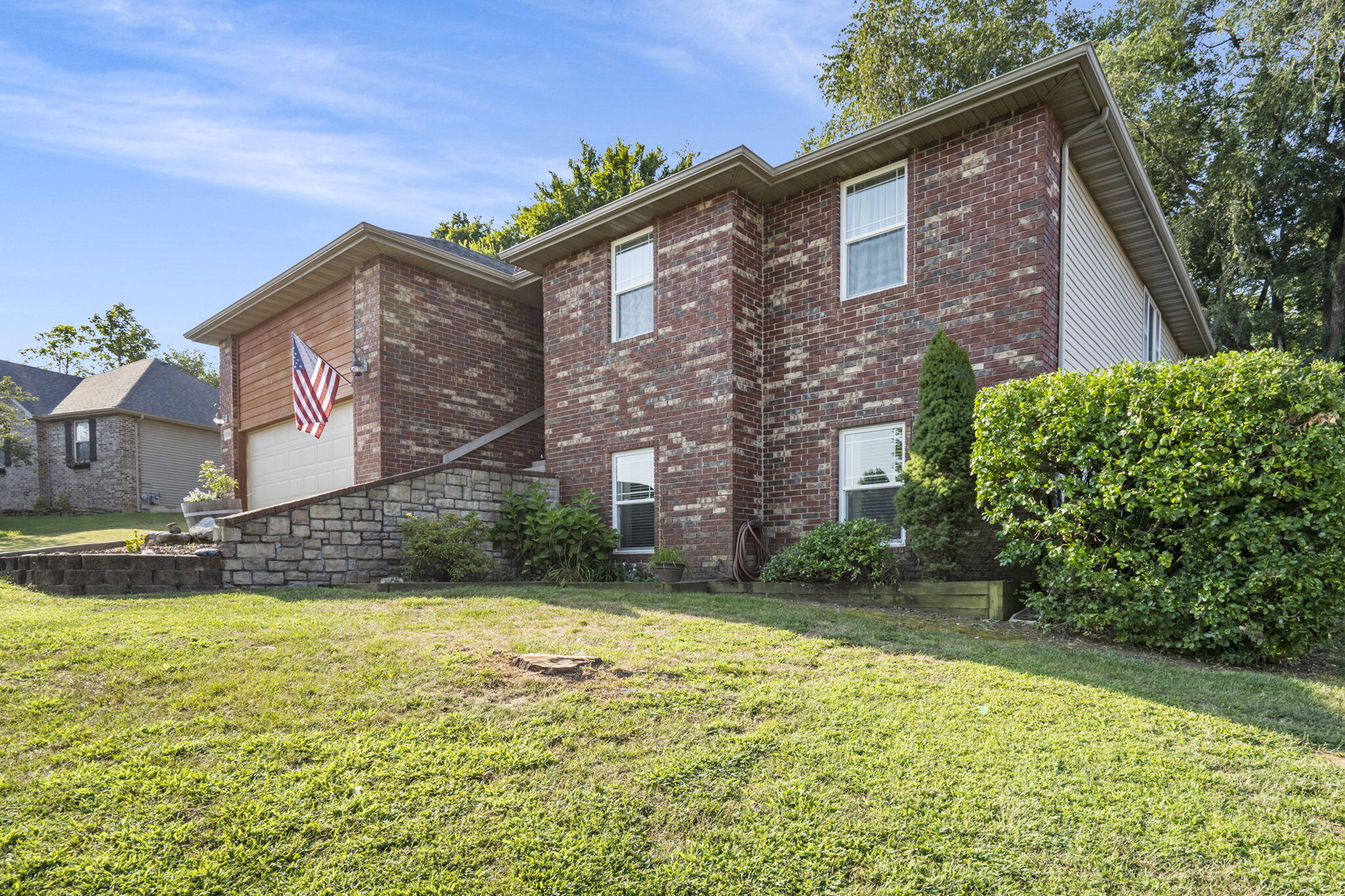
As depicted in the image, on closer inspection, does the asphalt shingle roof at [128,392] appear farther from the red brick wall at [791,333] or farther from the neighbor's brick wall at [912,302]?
the neighbor's brick wall at [912,302]

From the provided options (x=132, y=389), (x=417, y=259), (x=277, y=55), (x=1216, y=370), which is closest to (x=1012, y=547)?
(x=1216, y=370)

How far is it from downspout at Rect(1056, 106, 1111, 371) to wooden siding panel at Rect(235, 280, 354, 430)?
10.4m

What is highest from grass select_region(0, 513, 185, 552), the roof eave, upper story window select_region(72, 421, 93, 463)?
the roof eave

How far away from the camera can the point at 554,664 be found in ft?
14.3

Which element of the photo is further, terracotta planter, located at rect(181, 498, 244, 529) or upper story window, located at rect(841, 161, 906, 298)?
terracotta planter, located at rect(181, 498, 244, 529)

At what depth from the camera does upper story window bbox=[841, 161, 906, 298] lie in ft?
29.6

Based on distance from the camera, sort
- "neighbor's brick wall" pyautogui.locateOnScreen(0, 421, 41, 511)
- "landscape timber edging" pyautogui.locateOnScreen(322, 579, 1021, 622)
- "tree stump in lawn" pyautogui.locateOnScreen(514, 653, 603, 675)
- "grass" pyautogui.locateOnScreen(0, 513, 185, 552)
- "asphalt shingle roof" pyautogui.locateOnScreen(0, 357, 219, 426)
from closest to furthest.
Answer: "tree stump in lawn" pyautogui.locateOnScreen(514, 653, 603, 675) → "landscape timber edging" pyautogui.locateOnScreen(322, 579, 1021, 622) → "grass" pyautogui.locateOnScreen(0, 513, 185, 552) → "asphalt shingle roof" pyautogui.locateOnScreen(0, 357, 219, 426) → "neighbor's brick wall" pyautogui.locateOnScreen(0, 421, 41, 511)

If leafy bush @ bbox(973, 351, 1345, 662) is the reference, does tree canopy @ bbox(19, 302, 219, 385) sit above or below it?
above

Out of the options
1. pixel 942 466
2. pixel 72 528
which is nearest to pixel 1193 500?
pixel 942 466

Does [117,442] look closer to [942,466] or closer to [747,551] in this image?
[747,551]

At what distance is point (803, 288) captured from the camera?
32.0ft

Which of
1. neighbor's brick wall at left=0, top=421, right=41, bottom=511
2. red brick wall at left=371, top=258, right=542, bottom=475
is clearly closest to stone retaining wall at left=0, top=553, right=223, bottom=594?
red brick wall at left=371, top=258, right=542, bottom=475

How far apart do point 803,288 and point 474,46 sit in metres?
5.03

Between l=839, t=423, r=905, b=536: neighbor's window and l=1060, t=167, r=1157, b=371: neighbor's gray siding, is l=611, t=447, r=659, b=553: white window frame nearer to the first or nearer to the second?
l=839, t=423, r=905, b=536: neighbor's window
